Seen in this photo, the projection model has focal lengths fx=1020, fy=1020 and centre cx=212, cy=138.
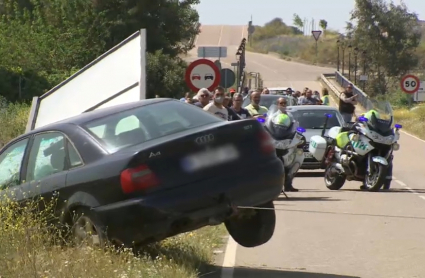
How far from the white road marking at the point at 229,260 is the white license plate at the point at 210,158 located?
1.11 metres

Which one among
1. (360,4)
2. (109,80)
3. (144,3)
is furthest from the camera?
(360,4)

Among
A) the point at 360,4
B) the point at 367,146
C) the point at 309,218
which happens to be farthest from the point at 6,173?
the point at 360,4

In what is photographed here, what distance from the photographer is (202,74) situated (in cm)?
2003

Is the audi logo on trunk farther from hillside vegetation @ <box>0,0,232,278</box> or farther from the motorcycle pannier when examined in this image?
the motorcycle pannier

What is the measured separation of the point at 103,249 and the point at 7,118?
745 inches

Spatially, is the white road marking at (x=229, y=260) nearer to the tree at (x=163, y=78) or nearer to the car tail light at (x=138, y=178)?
the car tail light at (x=138, y=178)

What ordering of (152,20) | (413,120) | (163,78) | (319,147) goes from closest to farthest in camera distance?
(319,147) → (413,120) → (163,78) → (152,20)

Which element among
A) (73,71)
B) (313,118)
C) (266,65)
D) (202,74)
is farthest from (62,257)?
(266,65)

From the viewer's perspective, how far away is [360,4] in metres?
71.3

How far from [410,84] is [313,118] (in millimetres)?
14464

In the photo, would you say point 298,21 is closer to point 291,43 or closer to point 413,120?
point 291,43

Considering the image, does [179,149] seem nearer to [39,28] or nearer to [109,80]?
[109,80]

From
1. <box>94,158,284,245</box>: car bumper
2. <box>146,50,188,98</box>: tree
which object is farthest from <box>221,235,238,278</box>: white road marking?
<box>146,50,188,98</box>: tree

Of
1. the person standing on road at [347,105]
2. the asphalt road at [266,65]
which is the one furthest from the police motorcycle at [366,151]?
the asphalt road at [266,65]
